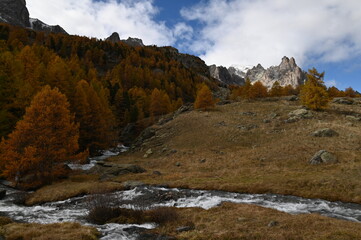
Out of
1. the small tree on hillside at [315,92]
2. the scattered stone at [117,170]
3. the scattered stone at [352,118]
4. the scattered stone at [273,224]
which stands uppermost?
the small tree on hillside at [315,92]

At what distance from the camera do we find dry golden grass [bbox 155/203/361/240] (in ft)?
34.6

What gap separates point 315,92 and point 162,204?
46416 mm

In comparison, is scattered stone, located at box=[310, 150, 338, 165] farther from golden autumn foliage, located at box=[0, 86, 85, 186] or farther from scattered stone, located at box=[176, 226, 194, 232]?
golden autumn foliage, located at box=[0, 86, 85, 186]

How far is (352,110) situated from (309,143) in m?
28.3

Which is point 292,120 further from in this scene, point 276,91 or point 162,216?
point 162,216

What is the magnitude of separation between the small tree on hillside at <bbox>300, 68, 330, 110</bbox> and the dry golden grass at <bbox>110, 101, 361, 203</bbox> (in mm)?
2549

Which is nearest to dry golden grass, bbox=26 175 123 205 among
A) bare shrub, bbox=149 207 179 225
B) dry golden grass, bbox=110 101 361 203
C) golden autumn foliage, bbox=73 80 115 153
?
dry golden grass, bbox=110 101 361 203

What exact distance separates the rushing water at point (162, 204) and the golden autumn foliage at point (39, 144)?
310 centimetres

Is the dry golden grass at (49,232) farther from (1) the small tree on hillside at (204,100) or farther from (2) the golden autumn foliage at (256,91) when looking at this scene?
(2) the golden autumn foliage at (256,91)

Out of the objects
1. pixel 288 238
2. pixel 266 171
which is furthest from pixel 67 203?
pixel 266 171

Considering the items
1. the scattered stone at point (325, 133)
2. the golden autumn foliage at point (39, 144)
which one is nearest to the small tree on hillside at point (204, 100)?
the scattered stone at point (325, 133)

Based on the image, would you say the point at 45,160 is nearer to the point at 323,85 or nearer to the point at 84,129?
the point at 84,129

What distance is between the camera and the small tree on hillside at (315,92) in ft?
168

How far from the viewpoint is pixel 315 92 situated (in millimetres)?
51750
